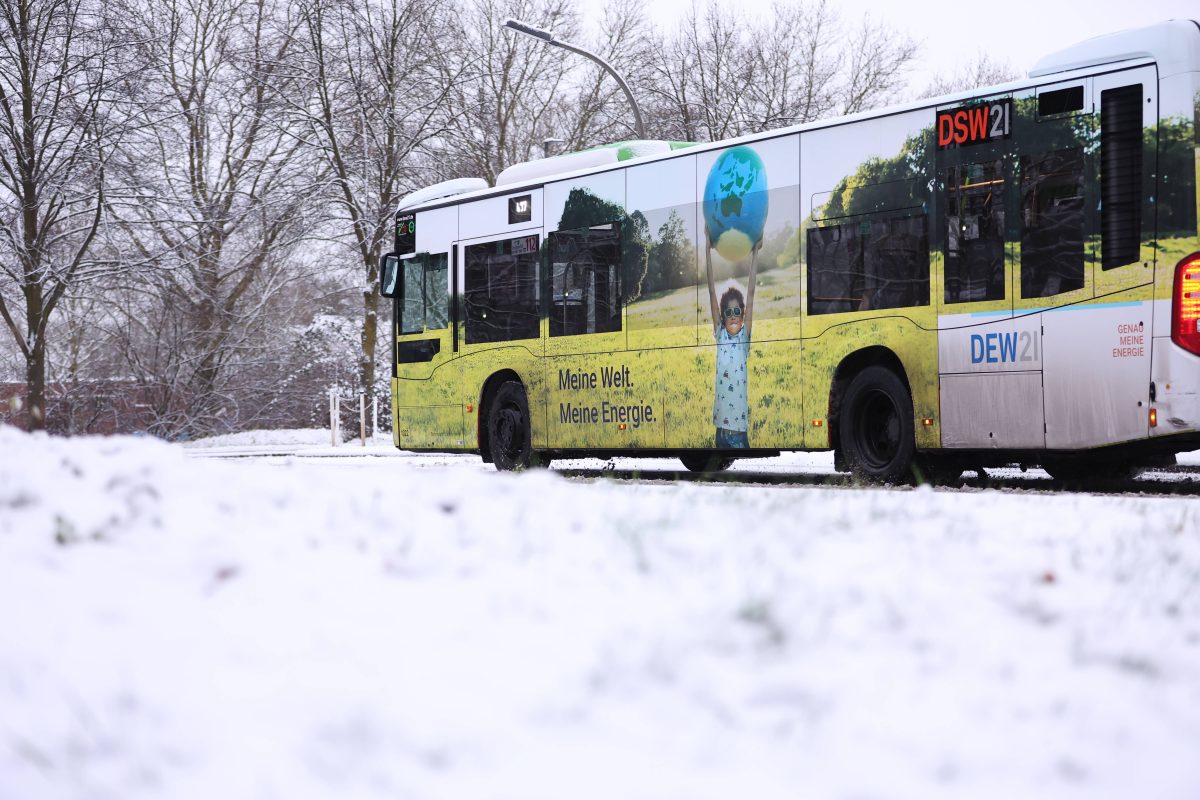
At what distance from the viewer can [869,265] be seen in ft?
38.7

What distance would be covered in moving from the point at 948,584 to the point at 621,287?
10.1 m

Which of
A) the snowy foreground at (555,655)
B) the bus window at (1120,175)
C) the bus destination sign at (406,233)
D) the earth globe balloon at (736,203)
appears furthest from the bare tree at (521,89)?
the snowy foreground at (555,655)

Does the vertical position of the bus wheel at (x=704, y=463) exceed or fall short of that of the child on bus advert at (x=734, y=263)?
it falls short

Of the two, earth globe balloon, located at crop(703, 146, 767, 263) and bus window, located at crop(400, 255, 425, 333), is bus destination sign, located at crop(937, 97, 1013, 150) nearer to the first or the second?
earth globe balloon, located at crop(703, 146, 767, 263)

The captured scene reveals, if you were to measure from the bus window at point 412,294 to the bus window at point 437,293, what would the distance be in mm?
110

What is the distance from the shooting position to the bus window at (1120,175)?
10.1m

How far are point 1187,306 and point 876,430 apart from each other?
3051 mm

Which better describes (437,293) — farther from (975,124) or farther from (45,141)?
(45,141)

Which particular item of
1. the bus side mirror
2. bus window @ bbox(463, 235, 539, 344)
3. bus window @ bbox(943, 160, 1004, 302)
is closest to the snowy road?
bus window @ bbox(463, 235, 539, 344)

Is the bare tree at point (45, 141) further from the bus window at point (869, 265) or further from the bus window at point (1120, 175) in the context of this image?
the bus window at point (1120, 175)

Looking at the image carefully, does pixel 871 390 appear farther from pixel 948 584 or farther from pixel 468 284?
pixel 948 584

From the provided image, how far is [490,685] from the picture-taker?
3.51m

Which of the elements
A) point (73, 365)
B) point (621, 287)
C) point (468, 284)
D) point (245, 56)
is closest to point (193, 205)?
point (73, 365)

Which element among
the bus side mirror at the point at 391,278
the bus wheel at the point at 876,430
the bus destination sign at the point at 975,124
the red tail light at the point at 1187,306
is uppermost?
the bus destination sign at the point at 975,124
